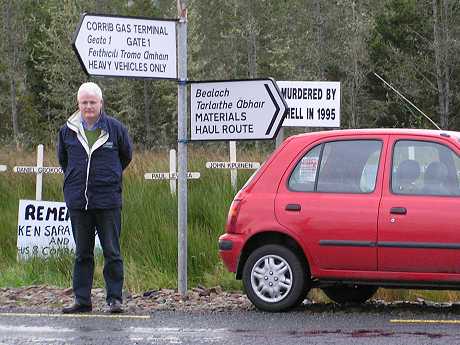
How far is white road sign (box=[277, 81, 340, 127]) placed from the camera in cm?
1236

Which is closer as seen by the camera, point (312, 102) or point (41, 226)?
point (312, 102)

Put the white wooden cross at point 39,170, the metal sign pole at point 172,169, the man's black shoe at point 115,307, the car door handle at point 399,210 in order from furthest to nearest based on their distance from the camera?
1. the white wooden cross at point 39,170
2. the metal sign pole at point 172,169
3. the man's black shoe at point 115,307
4. the car door handle at point 399,210

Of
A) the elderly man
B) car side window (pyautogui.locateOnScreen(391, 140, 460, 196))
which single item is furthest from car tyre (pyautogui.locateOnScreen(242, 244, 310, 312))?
the elderly man

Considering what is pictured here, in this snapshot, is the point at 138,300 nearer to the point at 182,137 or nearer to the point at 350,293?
the point at 182,137

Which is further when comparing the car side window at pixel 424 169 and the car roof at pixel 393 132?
the car roof at pixel 393 132

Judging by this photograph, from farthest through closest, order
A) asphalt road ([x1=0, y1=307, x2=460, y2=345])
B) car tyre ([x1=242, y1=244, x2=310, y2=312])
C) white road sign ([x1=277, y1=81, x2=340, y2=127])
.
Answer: white road sign ([x1=277, y1=81, x2=340, y2=127]) → car tyre ([x1=242, y1=244, x2=310, y2=312]) → asphalt road ([x1=0, y1=307, x2=460, y2=345])

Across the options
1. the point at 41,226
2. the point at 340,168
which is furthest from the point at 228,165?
the point at 340,168

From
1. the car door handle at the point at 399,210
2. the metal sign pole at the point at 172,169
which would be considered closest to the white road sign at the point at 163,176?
the metal sign pole at the point at 172,169

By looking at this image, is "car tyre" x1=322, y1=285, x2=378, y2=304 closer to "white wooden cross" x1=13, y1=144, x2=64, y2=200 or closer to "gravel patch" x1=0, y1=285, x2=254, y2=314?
"gravel patch" x1=0, y1=285, x2=254, y2=314

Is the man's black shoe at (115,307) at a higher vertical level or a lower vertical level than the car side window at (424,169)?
lower

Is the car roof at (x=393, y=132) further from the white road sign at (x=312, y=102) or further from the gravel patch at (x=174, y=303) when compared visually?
the white road sign at (x=312, y=102)

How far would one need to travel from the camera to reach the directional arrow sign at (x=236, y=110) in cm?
952

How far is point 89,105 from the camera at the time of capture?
853 centimetres

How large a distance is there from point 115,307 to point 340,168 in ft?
7.11
